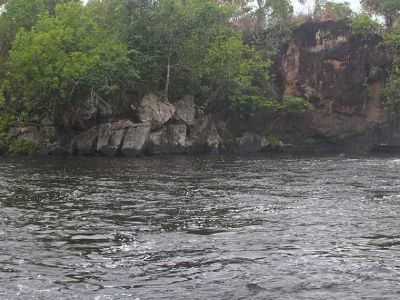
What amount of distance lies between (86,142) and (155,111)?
7.43 m

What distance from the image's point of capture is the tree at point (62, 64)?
4788 cm

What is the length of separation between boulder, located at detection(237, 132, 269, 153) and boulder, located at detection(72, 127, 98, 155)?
1676 cm

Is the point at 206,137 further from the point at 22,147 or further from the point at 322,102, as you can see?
the point at 22,147

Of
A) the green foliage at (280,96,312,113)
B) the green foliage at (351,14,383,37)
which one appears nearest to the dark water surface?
the green foliage at (280,96,312,113)

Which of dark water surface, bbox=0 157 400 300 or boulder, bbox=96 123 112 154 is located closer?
dark water surface, bbox=0 157 400 300

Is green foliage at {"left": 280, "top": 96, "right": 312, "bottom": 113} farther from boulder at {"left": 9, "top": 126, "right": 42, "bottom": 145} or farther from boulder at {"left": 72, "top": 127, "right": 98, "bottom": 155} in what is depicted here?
boulder at {"left": 9, "top": 126, "right": 42, "bottom": 145}

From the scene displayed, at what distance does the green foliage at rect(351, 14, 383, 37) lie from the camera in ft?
211

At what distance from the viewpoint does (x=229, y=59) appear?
57750mm

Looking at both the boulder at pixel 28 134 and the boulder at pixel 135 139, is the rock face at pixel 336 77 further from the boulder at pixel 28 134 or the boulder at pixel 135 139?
the boulder at pixel 28 134

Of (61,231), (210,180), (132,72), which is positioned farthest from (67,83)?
(61,231)

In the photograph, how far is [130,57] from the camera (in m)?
54.1

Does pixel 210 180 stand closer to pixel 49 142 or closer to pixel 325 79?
pixel 49 142

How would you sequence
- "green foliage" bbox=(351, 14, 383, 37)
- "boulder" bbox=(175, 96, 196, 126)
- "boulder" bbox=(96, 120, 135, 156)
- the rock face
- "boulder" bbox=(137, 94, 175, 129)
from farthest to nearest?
the rock face
"green foliage" bbox=(351, 14, 383, 37)
"boulder" bbox=(175, 96, 196, 126)
"boulder" bbox=(137, 94, 175, 129)
"boulder" bbox=(96, 120, 135, 156)

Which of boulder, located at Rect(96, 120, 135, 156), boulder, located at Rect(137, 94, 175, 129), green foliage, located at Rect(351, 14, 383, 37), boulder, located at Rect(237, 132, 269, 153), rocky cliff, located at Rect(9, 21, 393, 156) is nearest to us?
boulder, located at Rect(96, 120, 135, 156)
